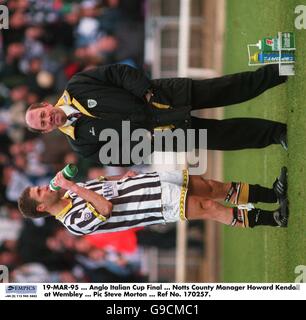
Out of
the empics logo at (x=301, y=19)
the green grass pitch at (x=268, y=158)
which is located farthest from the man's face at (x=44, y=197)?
the empics logo at (x=301, y=19)

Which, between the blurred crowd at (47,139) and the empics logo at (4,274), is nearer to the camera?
the empics logo at (4,274)

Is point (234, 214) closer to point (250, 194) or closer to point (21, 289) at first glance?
point (250, 194)

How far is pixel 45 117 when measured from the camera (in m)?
3.07

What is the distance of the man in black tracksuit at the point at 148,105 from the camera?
3113mm

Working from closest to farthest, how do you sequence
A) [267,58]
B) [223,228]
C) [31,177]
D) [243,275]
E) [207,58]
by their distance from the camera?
[267,58], [243,275], [31,177], [223,228], [207,58]

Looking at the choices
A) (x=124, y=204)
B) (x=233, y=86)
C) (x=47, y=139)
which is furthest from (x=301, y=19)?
(x=47, y=139)

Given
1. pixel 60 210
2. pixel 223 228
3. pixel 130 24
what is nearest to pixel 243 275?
pixel 223 228

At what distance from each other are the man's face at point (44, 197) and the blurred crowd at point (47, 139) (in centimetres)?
71

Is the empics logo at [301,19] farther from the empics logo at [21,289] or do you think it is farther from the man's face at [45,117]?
the empics logo at [21,289]

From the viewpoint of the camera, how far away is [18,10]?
4160 millimetres

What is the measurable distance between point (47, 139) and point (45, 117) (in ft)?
4.15

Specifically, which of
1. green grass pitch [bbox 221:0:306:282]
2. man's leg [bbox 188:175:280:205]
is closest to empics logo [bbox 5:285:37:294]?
man's leg [bbox 188:175:280:205]
